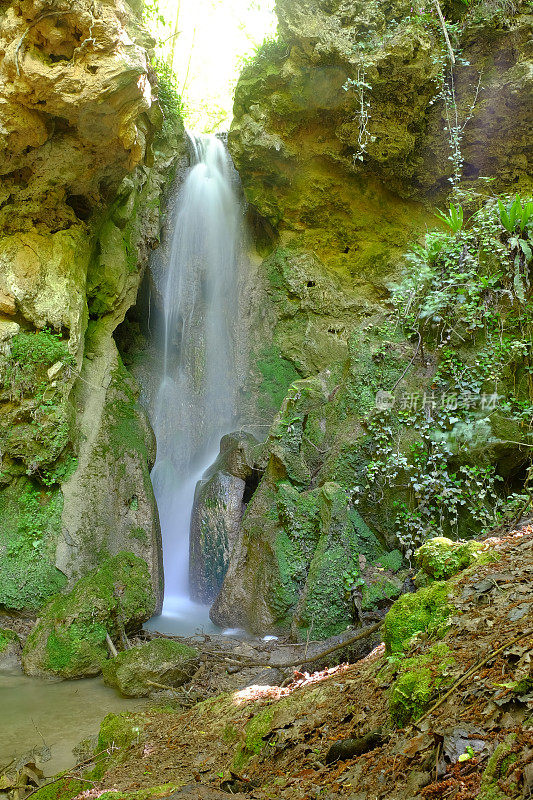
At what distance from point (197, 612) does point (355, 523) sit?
2.72 m

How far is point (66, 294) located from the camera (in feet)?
25.4

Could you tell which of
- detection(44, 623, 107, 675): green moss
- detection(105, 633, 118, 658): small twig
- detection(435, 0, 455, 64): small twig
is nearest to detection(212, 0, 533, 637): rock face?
detection(435, 0, 455, 64): small twig

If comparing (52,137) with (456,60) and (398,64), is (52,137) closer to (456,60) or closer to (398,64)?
(398,64)

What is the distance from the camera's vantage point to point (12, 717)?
434 centimetres

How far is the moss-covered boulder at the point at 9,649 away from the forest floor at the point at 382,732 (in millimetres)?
2636

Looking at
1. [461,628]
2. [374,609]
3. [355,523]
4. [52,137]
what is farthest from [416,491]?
[52,137]

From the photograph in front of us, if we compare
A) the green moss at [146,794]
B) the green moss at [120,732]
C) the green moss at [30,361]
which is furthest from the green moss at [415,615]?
the green moss at [30,361]

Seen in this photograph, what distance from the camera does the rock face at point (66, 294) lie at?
6258 mm

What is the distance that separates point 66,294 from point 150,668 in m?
5.26

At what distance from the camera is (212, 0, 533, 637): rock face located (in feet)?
20.6

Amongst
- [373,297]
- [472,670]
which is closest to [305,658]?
[472,670]

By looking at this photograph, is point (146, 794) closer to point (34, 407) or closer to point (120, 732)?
point (120, 732)

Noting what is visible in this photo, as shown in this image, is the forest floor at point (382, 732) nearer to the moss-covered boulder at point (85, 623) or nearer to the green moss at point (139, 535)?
the moss-covered boulder at point (85, 623)

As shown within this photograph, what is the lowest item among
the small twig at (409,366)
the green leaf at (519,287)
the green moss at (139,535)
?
the green moss at (139,535)
